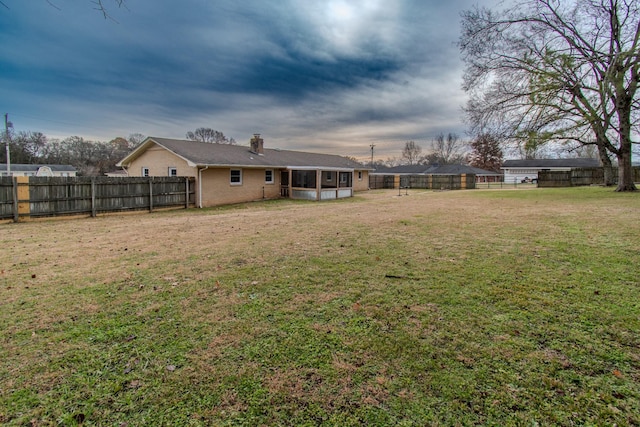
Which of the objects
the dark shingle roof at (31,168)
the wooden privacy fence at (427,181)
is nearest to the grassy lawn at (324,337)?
the wooden privacy fence at (427,181)

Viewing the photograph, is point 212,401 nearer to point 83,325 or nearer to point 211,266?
point 83,325

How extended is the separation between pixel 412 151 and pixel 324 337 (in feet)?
250

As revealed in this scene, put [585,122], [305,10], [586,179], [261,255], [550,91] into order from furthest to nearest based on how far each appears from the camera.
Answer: [586,179] < [585,122] < [550,91] < [305,10] < [261,255]

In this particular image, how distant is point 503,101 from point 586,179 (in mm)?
19955

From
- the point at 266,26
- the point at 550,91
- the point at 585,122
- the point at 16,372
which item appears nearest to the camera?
the point at 16,372

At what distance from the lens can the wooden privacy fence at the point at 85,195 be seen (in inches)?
426

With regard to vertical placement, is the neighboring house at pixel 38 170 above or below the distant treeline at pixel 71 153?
below

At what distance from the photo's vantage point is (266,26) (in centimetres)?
1212

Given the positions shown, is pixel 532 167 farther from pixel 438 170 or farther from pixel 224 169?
pixel 224 169

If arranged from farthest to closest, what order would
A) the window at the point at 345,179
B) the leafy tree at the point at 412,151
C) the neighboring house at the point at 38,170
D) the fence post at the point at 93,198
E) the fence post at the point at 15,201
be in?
1. the leafy tree at the point at 412,151
2. the neighboring house at the point at 38,170
3. the window at the point at 345,179
4. the fence post at the point at 93,198
5. the fence post at the point at 15,201

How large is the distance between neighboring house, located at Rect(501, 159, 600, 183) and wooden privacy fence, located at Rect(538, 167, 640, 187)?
76.2 ft

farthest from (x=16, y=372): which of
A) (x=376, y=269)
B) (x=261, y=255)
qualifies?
(x=376, y=269)

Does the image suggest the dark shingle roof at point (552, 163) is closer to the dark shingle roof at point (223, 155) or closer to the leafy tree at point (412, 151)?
the leafy tree at point (412, 151)

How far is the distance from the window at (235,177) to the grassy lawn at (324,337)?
12173mm
